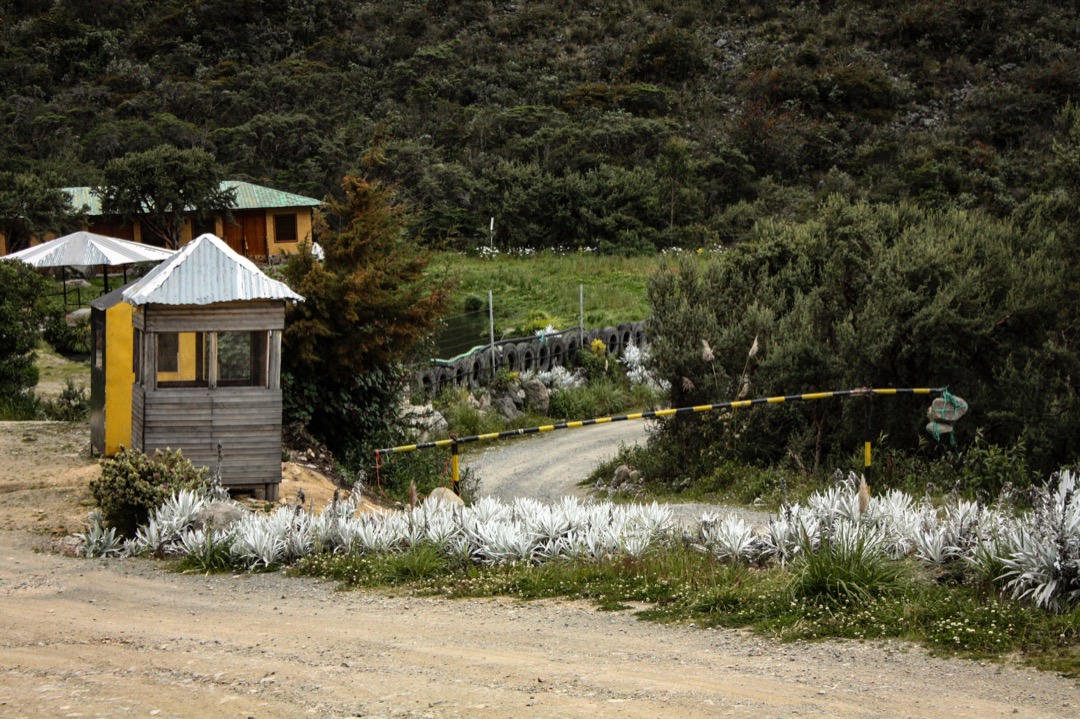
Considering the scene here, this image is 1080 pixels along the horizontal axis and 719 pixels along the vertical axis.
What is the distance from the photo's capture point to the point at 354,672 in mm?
6027

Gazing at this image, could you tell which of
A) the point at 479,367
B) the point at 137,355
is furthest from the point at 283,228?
the point at 137,355

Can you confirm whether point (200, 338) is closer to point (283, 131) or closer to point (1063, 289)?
point (1063, 289)

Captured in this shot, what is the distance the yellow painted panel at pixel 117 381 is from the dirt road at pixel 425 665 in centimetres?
374

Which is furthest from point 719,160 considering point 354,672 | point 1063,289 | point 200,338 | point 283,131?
point 354,672

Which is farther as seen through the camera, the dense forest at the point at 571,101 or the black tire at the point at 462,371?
the dense forest at the point at 571,101

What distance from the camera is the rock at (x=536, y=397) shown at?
20703 millimetres

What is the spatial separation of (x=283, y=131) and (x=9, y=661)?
4688 cm

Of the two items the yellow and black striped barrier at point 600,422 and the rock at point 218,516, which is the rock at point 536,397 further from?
the rock at point 218,516

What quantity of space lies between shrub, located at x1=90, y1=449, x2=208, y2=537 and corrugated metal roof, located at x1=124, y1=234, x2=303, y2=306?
1593 millimetres

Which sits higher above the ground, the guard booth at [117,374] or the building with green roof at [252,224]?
the building with green roof at [252,224]

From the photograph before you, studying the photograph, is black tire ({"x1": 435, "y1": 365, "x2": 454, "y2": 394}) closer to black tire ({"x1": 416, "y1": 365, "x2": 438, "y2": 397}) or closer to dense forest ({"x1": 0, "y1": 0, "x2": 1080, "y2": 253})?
black tire ({"x1": 416, "y1": 365, "x2": 438, "y2": 397})

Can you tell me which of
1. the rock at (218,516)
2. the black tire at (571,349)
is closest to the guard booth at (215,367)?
the rock at (218,516)

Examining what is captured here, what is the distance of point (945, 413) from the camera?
12.3 meters

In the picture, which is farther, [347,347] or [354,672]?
[347,347]
